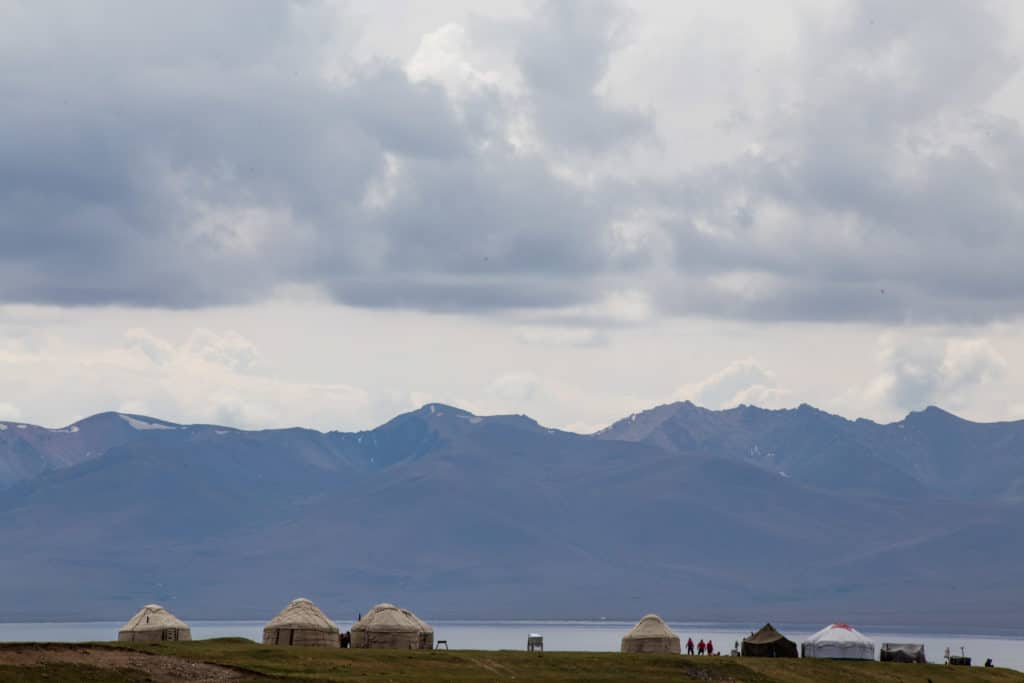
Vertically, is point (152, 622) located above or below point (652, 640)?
above

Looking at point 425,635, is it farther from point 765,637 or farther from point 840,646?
point 840,646

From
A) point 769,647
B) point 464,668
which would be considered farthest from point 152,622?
point 769,647

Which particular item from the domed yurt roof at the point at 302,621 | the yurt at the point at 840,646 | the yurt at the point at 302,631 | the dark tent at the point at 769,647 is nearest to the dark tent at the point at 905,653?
the yurt at the point at 840,646

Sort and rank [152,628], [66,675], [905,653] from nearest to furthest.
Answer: [66,675] → [152,628] → [905,653]

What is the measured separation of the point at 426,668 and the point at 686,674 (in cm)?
2100

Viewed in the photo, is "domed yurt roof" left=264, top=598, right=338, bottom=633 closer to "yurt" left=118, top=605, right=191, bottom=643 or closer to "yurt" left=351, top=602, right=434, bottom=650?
"yurt" left=351, top=602, right=434, bottom=650

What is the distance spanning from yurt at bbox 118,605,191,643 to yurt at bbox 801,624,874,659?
176 feet

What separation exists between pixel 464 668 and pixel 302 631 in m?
24.2

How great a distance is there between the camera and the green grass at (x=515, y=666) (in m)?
114

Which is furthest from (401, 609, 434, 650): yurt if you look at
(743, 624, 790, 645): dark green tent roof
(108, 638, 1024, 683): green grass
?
(743, 624, 790, 645): dark green tent roof

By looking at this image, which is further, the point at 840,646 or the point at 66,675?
the point at 840,646

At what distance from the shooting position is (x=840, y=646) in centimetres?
14900

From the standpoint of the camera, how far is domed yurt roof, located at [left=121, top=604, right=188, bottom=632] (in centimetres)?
14300

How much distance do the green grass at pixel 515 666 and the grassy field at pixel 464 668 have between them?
2.7 inches
